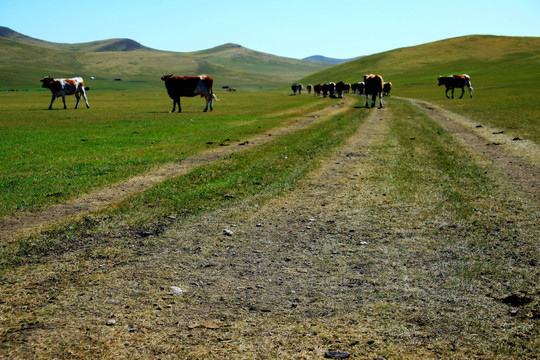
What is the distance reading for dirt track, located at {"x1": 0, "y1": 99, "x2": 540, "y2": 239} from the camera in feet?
27.5

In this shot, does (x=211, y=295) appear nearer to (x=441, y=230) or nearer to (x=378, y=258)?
(x=378, y=258)

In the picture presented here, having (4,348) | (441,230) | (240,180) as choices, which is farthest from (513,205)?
(4,348)

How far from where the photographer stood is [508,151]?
49.8ft

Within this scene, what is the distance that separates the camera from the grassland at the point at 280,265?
437cm

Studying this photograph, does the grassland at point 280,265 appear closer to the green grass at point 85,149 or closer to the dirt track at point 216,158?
the green grass at point 85,149

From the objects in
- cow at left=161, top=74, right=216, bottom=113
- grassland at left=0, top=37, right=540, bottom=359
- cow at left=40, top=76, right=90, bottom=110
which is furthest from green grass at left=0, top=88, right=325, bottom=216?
cow at left=40, top=76, right=90, bottom=110

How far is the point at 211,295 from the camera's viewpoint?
5301 mm

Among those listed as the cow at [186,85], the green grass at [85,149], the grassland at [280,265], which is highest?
the cow at [186,85]

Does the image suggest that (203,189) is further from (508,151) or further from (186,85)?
(186,85)

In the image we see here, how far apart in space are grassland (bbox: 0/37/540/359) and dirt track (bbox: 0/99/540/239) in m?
0.33

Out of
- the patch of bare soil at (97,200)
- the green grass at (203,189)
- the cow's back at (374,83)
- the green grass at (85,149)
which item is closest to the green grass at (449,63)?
the cow's back at (374,83)

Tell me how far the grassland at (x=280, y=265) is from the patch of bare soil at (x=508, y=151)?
318 millimetres

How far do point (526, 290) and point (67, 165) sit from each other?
41.4 feet

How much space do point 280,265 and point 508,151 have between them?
11982 mm
